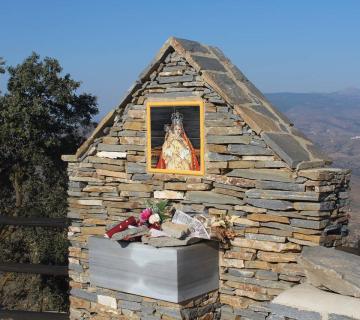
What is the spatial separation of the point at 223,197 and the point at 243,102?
1066 mm

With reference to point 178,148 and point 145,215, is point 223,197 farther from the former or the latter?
point 145,215

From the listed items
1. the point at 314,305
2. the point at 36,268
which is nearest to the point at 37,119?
the point at 36,268

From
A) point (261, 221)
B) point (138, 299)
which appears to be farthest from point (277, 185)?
point (138, 299)

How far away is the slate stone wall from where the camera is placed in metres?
6.11

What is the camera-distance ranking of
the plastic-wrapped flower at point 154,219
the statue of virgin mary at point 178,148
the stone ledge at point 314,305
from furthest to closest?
the statue of virgin mary at point 178,148 → the plastic-wrapped flower at point 154,219 → the stone ledge at point 314,305

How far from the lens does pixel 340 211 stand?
6359mm

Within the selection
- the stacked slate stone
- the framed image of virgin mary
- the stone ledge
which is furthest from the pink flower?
the stone ledge

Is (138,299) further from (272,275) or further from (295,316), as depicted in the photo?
(295,316)

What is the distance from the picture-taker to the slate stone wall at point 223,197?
6105 mm

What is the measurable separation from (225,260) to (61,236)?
6.13m

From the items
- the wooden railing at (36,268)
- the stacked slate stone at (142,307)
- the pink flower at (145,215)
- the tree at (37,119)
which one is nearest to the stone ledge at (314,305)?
the stacked slate stone at (142,307)

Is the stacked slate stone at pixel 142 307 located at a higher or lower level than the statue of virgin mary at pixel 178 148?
lower

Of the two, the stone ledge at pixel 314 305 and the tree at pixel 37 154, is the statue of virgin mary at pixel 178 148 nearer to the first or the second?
the stone ledge at pixel 314 305

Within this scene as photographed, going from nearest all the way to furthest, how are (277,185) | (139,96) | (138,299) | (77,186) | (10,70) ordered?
(277,185), (138,299), (139,96), (77,186), (10,70)
